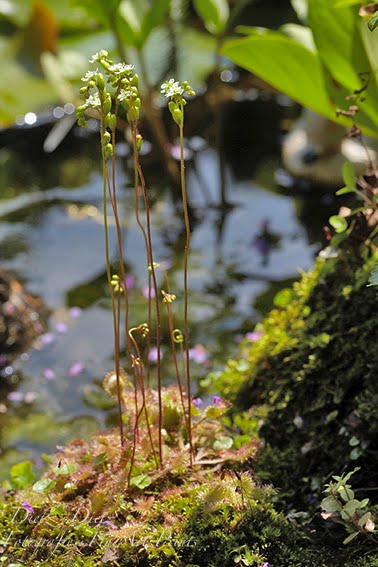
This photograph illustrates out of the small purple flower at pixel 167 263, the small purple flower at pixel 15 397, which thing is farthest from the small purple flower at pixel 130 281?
the small purple flower at pixel 15 397

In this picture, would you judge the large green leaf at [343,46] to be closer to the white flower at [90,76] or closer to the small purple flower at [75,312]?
the white flower at [90,76]

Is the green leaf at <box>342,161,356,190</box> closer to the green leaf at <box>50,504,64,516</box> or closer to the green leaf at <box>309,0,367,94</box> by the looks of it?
the green leaf at <box>309,0,367,94</box>

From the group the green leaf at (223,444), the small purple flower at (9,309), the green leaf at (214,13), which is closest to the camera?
the green leaf at (223,444)

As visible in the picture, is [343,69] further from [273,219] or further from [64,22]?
[64,22]

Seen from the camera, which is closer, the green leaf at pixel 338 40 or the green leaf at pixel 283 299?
the green leaf at pixel 338 40

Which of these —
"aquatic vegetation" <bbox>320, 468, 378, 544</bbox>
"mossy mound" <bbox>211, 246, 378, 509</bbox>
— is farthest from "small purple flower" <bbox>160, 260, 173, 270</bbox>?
"aquatic vegetation" <bbox>320, 468, 378, 544</bbox>

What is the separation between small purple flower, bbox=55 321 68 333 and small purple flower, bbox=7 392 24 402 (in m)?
0.29

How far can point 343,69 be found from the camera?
1743 millimetres

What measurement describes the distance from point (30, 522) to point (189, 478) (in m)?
0.26

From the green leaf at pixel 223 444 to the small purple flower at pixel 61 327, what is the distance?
47.2 inches

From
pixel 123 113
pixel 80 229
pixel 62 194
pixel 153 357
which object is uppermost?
pixel 123 113

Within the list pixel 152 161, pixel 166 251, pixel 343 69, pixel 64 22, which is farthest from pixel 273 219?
pixel 64 22

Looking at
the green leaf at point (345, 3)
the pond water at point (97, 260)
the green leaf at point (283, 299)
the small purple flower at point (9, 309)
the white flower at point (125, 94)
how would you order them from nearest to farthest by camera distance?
the white flower at point (125, 94), the green leaf at point (345, 3), the green leaf at point (283, 299), the pond water at point (97, 260), the small purple flower at point (9, 309)

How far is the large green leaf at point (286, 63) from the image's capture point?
76.9 inches
